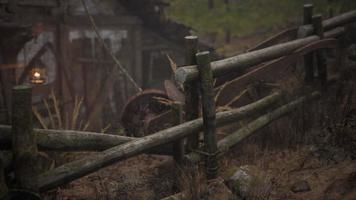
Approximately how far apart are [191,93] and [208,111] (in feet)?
0.99

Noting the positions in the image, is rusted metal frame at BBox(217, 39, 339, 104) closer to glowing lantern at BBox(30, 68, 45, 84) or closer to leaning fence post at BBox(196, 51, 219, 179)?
leaning fence post at BBox(196, 51, 219, 179)

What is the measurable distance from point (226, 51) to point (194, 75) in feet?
42.0

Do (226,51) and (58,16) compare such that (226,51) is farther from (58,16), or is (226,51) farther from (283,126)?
(283,126)

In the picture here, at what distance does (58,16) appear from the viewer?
30.5ft

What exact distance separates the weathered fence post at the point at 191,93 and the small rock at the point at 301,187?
1.25 meters

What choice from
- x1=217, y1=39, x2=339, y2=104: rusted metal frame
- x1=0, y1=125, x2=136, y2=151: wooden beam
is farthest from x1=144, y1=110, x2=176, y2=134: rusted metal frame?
x1=0, y1=125, x2=136, y2=151: wooden beam

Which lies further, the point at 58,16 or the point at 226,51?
the point at 226,51

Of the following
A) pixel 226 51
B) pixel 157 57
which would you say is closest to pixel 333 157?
pixel 157 57

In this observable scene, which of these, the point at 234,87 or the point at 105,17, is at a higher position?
the point at 105,17

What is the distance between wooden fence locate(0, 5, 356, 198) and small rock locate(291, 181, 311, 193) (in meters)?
0.92

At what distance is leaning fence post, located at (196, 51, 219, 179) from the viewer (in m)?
4.77

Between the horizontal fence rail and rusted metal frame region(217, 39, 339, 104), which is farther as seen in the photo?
rusted metal frame region(217, 39, 339, 104)

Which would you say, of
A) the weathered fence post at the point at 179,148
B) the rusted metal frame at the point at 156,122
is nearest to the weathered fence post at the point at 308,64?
the rusted metal frame at the point at 156,122

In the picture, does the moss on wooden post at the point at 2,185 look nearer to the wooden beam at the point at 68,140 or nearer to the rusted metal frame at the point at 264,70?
the wooden beam at the point at 68,140
